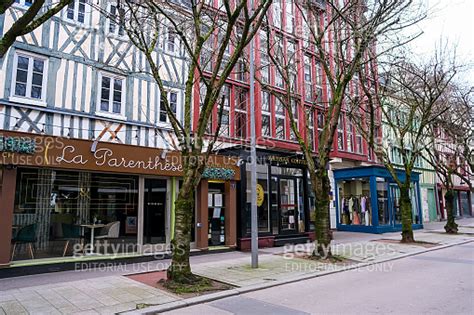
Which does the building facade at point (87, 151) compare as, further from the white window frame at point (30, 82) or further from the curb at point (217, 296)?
the curb at point (217, 296)

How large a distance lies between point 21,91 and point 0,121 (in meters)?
1.12

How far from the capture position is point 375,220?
19328 millimetres


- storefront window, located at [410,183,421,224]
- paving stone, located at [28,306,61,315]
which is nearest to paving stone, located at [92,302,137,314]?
paving stone, located at [28,306,61,315]

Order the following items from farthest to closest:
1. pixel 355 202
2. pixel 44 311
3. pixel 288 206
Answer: pixel 355 202
pixel 288 206
pixel 44 311

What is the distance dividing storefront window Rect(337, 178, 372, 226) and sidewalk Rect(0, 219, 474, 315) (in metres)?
7.87

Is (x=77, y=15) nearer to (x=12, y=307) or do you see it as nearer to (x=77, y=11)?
(x=77, y=11)

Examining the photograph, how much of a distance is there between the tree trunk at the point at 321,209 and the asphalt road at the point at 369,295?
1.56m

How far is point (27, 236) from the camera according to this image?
887 cm

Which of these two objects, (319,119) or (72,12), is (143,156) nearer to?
(72,12)

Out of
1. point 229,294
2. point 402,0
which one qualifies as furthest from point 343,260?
point 402,0

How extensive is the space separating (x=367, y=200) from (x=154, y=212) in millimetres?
13583

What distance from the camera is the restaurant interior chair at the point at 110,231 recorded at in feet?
34.0

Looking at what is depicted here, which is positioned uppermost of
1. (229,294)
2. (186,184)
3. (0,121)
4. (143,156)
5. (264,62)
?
(264,62)

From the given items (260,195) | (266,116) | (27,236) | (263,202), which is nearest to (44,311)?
(27,236)
